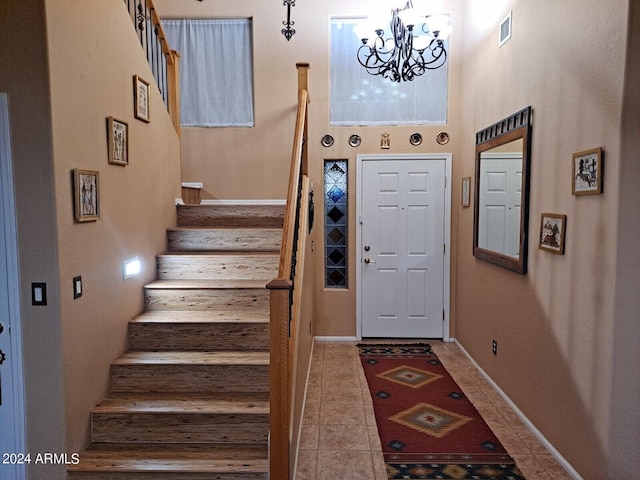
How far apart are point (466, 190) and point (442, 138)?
70 cm

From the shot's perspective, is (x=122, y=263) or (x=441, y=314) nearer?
(x=122, y=263)

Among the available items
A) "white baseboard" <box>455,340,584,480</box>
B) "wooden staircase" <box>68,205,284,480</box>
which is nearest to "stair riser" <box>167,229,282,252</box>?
"wooden staircase" <box>68,205,284,480</box>

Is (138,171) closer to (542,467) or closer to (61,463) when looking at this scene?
(61,463)

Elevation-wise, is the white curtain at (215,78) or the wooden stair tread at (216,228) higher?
the white curtain at (215,78)

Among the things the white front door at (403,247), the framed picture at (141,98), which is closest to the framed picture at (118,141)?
the framed picture at (141,98)

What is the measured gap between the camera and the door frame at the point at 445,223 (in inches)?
192

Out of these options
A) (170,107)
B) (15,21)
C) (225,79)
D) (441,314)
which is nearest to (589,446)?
(441,314)

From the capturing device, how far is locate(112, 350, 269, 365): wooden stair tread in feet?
9.25

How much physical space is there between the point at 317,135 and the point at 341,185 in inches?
24.0

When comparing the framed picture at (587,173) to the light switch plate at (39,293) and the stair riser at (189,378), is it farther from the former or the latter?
the light switch plate at (39,293)

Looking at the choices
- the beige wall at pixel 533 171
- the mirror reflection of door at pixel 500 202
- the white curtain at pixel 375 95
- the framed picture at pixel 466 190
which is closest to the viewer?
the beige wall at pixel 533 171

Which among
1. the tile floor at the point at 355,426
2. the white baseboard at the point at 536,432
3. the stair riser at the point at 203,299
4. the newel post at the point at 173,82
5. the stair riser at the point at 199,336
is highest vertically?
the newel post at the point at 173,82

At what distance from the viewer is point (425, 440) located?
2.97 metres

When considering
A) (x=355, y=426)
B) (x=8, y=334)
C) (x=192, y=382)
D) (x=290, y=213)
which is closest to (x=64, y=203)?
(x=8, y=334)
